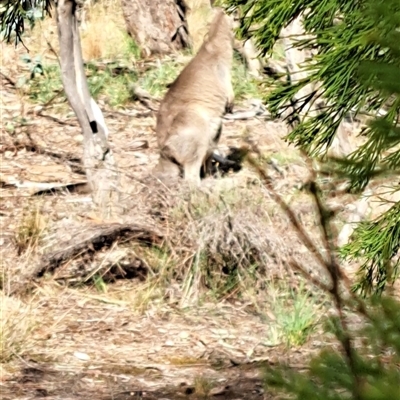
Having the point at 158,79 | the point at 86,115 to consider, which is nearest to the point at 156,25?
the point at 158,79

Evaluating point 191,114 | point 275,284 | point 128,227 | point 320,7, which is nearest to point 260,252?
point 275,284

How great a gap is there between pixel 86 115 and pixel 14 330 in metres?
2.74

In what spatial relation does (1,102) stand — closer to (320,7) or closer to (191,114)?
(191,114)

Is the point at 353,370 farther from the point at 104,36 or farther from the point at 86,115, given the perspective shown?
the point at 104,36

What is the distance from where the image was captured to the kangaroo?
1015 centimetres

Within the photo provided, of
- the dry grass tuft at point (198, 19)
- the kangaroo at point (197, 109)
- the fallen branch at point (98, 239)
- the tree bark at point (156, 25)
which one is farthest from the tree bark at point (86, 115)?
the dry grass tuft at point (198, 19)

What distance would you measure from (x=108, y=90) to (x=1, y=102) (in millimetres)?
1431

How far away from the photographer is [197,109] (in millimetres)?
10469

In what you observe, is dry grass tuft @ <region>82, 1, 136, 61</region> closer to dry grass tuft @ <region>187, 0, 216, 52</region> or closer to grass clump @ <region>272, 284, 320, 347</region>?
dry grass tuft @ <region>187, 0, 216, 52</region>

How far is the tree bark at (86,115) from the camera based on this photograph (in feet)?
27.0

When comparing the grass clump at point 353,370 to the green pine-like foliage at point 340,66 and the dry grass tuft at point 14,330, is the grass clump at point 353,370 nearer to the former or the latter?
the green pine-like foliage at point 340,66

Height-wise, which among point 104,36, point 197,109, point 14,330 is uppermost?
point 104,36

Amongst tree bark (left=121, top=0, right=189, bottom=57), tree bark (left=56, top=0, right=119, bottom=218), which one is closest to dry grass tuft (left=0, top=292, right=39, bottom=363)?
tree bark (left=56, top=0, right=119, bottom=218)

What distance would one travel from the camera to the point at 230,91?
35.5 ft
